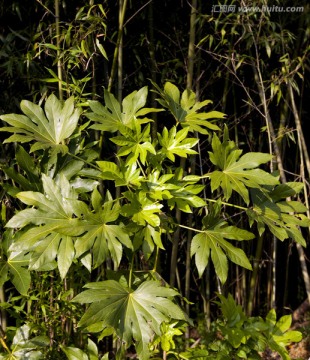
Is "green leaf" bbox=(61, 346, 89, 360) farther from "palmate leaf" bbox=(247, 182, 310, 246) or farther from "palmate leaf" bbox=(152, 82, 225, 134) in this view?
"palmate leaf" bbox=(152, 82, 225, 134)

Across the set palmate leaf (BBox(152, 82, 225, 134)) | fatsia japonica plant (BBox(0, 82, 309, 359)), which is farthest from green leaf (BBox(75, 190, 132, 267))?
palmate leaf (BBox(152, 82, 225, 134))

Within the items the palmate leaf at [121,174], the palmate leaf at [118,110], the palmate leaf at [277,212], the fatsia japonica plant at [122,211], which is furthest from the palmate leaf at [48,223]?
the palmate leaf at [277,212]

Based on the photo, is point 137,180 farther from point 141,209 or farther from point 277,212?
point 277,212

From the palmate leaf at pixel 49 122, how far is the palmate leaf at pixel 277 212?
736mm

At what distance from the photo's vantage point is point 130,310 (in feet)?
5.60

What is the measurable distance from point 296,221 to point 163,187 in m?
0.61

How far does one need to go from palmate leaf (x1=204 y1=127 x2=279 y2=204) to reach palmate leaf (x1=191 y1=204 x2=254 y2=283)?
101 mm

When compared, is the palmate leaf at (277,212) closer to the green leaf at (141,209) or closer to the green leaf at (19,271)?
the green leaf at (141,209)

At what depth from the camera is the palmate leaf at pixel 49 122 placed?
1849mm

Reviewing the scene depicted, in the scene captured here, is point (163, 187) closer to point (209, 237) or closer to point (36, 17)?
point (209, 237)

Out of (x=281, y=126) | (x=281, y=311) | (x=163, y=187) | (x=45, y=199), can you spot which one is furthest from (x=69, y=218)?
(x=281, y=311)

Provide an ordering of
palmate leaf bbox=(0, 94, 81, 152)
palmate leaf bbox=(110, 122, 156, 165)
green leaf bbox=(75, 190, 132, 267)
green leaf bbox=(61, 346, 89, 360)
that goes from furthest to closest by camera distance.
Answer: green leaf bbox=(61, 346, 89, 360)
palmate leaf bbox=(0, 94, 81, 152)
palmate leaf bbox=(110, 122, 156, 165)
green leaf bbox=(75, 190, 132, 267)

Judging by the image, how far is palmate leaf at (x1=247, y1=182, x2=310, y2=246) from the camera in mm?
1911

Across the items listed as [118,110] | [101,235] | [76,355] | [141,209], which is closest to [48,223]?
[101,235]
